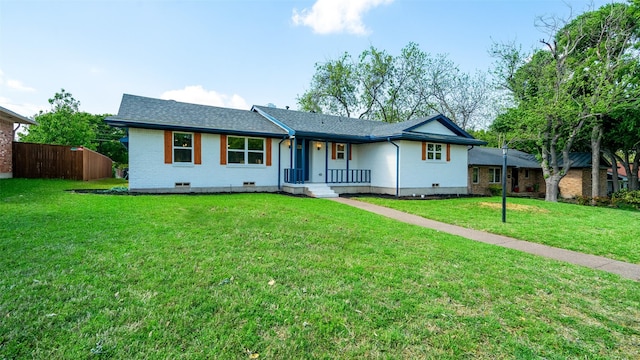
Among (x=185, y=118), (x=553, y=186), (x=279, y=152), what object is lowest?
(x=553, y=186)

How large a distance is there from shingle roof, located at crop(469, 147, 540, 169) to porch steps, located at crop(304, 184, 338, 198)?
41.4ft

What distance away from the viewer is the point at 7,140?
48.5 feet

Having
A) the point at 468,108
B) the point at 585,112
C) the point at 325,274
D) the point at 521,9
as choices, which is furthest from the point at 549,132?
the point at 325,274

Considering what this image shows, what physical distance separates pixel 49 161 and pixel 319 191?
14800 millimetres

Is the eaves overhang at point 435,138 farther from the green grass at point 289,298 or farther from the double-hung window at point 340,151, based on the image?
the green grass at point 289,298

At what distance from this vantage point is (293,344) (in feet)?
7.81

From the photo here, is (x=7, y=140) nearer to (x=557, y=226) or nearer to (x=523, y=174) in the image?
(x=557, y=226)

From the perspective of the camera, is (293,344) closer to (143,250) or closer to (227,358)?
(227,358)

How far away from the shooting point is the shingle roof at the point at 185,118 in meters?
11.8

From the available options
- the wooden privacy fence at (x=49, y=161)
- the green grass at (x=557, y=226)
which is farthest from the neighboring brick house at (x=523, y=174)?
the wooden privacy fence at (x=49, y=161)

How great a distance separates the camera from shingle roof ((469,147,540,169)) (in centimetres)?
2191

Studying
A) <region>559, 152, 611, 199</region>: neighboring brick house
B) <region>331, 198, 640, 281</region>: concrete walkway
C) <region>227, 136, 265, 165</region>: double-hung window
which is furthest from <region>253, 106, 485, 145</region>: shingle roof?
<region>559, 152, 611, 199</region>: neighboring brick house

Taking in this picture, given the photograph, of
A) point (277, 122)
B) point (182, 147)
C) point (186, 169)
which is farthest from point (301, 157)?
point (182, 147)

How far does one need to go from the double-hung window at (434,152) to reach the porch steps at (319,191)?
585 cm
